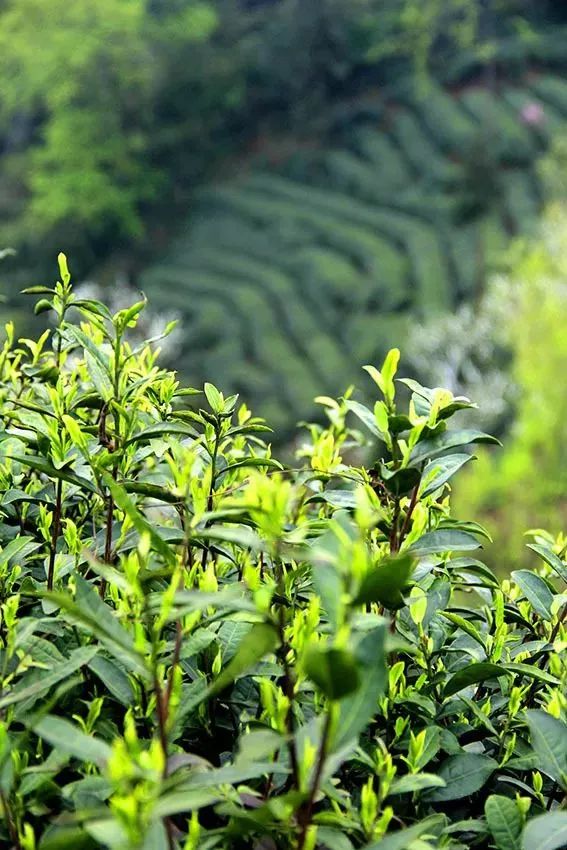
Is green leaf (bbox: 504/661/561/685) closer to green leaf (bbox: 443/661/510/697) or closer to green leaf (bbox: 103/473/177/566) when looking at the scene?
green leaf (bbox: 443/661/510/697)

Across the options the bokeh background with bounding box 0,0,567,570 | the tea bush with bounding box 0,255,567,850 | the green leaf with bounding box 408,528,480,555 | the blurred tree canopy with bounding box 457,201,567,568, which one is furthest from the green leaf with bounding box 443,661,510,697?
the bokeh background with bounding box 0,0,567,570

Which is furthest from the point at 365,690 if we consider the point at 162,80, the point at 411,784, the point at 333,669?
the point at 162,80

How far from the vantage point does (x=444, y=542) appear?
3.54ft

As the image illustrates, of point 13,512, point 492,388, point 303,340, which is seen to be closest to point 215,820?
point 13,512

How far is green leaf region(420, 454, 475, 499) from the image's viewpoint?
3.61 feet

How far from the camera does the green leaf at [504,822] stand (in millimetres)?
898

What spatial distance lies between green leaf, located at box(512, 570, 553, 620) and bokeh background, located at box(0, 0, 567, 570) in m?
16.1

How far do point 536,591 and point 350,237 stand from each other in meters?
22.1

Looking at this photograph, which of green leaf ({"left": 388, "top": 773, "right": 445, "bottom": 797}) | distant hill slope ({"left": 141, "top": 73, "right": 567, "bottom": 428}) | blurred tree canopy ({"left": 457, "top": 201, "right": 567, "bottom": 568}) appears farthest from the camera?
distant hill slope ({"left": 141, "top": 73, "right": 567, "bottom": 428})

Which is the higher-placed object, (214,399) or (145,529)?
(214,399)

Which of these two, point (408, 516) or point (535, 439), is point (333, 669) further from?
point (535, 439)

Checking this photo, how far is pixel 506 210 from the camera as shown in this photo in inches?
927

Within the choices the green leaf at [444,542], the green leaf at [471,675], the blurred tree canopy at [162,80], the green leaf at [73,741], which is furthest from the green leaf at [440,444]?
the blurred tree canopy at [162,80]

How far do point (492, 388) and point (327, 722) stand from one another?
1639 cm
